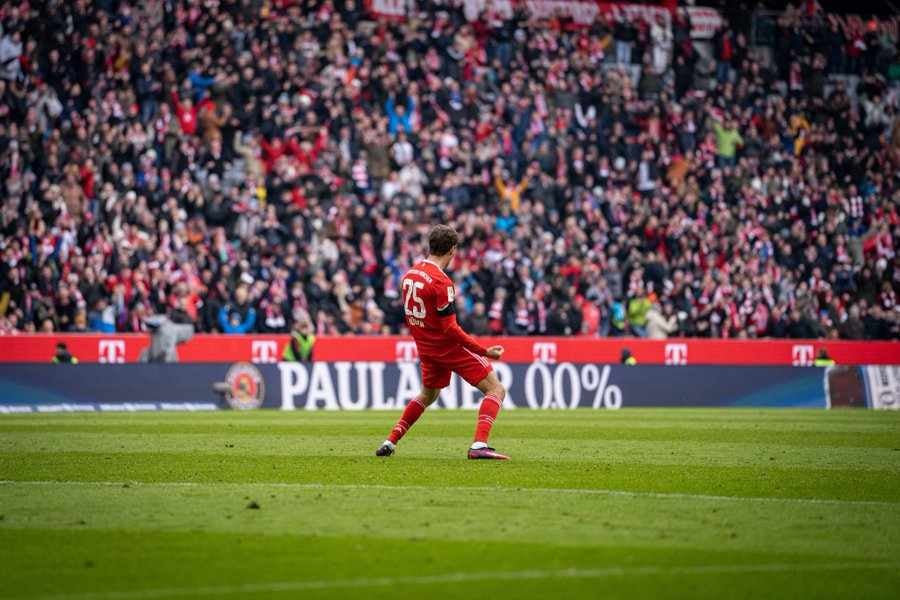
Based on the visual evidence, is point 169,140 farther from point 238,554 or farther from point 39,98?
point 238,554

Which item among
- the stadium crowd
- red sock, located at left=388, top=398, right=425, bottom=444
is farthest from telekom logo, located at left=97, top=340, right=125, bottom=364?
red sock, located at left=388, top=398, right=425, bottom=444

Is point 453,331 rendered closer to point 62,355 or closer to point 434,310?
point 434,310

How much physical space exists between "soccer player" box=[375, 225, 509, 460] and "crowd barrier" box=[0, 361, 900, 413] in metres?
12.6

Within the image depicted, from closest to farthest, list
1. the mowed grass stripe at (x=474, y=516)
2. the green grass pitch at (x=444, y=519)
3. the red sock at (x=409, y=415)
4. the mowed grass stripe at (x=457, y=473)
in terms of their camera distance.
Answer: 1. the green grass pitch at (x=444, y=519)
2. the mowed grass stripe at (x=474, y=516)
3. the mowed grass stripe at (x=457, y=473)
4. the red sock at (x=409, y=415)

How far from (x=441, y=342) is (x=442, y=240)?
1.05m

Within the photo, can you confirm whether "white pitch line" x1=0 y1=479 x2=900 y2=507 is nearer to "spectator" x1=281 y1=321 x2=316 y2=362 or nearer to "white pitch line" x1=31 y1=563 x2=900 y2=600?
"white pitch line" x1=31 y1=563 x2=900 y2=600

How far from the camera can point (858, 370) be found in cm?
3138

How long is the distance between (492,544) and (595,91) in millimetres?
31102

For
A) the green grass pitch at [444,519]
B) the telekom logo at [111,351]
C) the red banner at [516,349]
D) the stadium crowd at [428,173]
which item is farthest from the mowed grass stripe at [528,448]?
the stadium crowd at [428,173]

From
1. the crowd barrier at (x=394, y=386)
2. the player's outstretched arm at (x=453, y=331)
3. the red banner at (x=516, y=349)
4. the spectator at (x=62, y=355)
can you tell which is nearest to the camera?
the player's outstretched arm at (x=453, y=331)

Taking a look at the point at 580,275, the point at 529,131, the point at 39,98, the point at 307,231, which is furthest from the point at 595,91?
the point at 39,98

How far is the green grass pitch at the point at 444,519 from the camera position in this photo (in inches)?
291

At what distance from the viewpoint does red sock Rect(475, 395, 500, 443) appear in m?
14.0

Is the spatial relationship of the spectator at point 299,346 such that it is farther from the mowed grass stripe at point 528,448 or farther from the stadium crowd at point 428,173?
the mowed grass stripe at point 528,448
